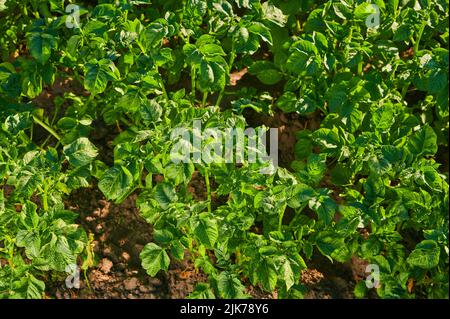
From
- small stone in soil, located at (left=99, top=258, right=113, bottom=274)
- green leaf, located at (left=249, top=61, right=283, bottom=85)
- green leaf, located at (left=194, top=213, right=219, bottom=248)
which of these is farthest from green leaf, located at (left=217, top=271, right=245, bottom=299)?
green leaf, located at (left=249, top=61, right=283, bottom=85)

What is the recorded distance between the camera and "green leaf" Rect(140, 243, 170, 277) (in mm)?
2207

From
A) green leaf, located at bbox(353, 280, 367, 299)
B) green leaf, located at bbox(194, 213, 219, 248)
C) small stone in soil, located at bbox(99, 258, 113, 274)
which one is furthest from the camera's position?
small stone in soil, located at bbox(99, 258, 113, 274)

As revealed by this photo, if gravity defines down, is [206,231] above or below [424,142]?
below

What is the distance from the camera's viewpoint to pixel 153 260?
221 cm

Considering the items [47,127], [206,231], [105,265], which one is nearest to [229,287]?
Result: [206,231]

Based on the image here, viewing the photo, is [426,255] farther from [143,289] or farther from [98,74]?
[98,74]

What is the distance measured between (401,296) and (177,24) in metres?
1.09

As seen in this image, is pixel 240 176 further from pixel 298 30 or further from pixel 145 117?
pixel 298 30

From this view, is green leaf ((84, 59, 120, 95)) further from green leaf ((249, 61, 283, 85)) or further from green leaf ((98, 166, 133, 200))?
green leaf ((249, 61, 283, 85))

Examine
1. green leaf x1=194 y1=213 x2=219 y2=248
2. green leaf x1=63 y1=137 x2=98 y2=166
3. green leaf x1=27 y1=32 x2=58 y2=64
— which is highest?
green leaf x1=27 y1=32 x2=58 y2=64

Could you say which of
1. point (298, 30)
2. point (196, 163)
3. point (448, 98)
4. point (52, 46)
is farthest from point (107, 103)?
point (448, 98)

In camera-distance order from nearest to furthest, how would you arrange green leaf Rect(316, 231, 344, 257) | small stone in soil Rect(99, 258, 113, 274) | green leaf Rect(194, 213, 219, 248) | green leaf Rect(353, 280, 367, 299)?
green leaf Rect(194, 213, 219, 248), green leaf Rect(316, 231, 344, 257), green leaf Rect(353, 280, 367, 299), small stone in soil Rect(99, 258, 113, 274)

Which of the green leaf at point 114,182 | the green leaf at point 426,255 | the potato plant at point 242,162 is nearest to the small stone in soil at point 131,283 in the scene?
the potato plant at point 242,162

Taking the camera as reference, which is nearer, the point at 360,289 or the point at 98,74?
the point at 98,74
